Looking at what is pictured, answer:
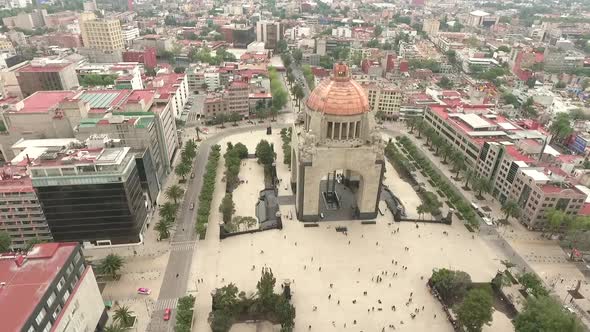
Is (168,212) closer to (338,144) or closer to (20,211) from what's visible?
(20,211)

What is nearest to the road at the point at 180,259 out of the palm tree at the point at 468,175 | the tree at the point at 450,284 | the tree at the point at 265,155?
the tree at the point at 265,155

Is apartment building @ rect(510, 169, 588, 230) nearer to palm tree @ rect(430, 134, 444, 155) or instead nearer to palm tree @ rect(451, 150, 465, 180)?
palm tree @ rect(451, 150, 465, 180)

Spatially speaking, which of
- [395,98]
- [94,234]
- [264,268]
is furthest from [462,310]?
[395,98]

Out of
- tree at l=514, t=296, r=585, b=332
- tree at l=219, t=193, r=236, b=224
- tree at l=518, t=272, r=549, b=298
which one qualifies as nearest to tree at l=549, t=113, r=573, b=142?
tree at l=518, t=272, r=549, b=298

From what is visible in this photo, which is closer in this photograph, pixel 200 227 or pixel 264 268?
pixel 264 268

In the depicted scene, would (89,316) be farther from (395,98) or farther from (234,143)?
(395,98)

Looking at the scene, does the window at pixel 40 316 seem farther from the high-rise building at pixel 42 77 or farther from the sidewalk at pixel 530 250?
the high-rise building at pixel 42 77
